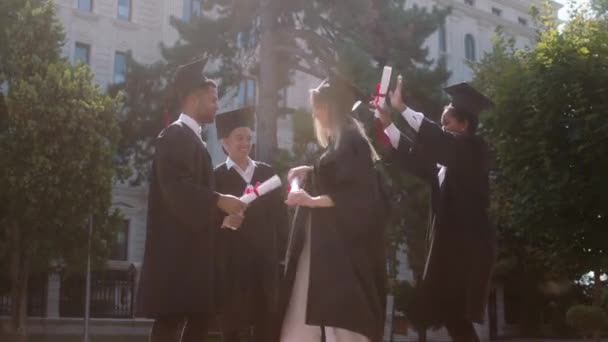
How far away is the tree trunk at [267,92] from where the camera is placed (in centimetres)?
1952

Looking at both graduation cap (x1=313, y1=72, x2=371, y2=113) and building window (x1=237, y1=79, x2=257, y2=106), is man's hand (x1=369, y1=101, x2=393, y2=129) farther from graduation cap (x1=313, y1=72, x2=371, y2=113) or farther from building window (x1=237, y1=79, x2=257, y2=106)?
building window (x1=237, y1=79, x2=257, y2=106)

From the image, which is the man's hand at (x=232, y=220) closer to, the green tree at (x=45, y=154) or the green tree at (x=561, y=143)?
the green tree at (x=561, y=143)

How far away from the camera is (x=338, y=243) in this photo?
18.0 ft

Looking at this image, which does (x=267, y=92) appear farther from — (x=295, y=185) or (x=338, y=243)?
(x=338, y=243)

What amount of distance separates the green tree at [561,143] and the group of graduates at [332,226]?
40.1 ft

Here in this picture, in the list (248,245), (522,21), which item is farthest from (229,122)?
(522,21)

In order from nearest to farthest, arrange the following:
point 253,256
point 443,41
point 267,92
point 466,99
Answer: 1. point 466,99
2. point 253,256
3. point 267,92
4. point 443,41

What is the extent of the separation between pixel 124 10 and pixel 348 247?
30.5m

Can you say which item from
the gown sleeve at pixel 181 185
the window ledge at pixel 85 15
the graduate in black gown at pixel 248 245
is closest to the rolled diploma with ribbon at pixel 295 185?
the gown sleeve at pixel 181 185

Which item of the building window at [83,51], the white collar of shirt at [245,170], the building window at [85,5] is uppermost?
the building window at [85,5]

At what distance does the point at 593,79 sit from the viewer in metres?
18.2

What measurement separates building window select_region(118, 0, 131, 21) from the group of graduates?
29.4 meters

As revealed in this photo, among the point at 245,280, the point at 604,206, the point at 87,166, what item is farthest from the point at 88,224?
the point at 245,280

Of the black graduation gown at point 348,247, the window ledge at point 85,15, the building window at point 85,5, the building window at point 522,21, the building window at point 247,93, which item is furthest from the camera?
the building window at point 522,21
